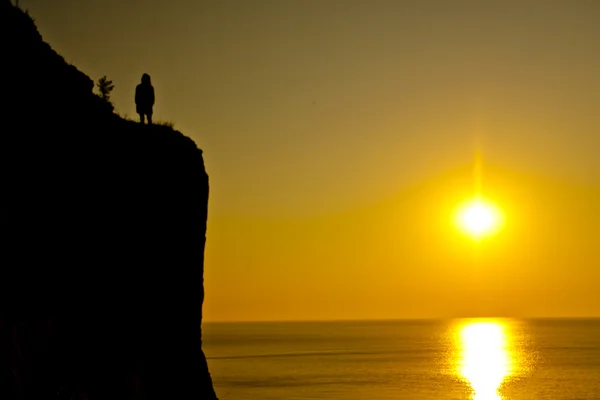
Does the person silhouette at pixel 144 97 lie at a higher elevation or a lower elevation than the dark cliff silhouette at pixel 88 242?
higher

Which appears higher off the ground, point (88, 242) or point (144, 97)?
point (144, 97)

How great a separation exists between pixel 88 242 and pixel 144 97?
24.0ft

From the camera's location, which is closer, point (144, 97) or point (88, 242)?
point (88, 242)

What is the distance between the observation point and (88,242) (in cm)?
2286

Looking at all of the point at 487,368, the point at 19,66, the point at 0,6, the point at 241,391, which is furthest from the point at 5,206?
the point at 487,368

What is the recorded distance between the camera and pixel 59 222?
70.7 feet

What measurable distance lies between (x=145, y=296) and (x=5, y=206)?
669 cm

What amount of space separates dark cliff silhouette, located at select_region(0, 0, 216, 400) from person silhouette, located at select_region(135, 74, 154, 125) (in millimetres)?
729

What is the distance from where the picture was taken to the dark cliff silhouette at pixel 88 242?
19828 millimetres

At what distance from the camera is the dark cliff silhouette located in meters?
19.8

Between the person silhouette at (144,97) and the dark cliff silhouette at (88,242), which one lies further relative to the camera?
the person silhouette at (144,97)

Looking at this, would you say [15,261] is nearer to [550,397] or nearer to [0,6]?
[0,6]

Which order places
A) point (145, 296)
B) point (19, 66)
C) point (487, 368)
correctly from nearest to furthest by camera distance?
1. point (19, 66)
2. point (145, 296)
3. point (487, 368)

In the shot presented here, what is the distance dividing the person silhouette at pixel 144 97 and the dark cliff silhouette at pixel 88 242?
0.73 m
